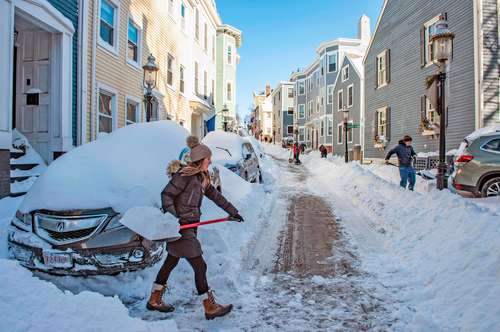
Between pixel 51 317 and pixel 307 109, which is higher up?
pixel 307 109

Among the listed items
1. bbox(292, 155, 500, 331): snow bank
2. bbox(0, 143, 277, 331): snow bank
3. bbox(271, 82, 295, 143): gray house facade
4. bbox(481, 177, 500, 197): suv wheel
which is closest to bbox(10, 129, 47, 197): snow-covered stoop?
bbox(0, 143, 277, 331): snow bank

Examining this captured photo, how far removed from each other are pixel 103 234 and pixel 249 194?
18.0 feet

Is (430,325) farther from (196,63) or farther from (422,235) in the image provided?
(196,63)

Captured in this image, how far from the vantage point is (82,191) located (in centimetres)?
414

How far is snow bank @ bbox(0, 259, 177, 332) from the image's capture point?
252cm

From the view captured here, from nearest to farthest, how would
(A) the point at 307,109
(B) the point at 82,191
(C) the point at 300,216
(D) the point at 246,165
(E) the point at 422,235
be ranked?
1. (B) the point at 82,191
2. (E) the point at 422,235
3. (C) the point at 300,216
4. (D) the point at 246,165
5. (A) the point at 307,109

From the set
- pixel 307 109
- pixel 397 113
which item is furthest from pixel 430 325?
Result: pixel 307 109

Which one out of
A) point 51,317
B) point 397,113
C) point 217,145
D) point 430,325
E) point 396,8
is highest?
point 396,8

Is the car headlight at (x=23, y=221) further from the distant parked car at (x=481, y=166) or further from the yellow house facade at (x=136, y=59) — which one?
the distant parked car at (x=481, y=166)

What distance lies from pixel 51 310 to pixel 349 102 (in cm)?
2774

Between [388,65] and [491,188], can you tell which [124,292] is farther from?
[388,65]

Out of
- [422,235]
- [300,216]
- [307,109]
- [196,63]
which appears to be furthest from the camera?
[307,109]

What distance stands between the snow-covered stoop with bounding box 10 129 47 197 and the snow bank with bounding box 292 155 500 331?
6.64 meters

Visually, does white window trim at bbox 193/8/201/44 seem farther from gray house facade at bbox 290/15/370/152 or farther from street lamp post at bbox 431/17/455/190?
street lamp post at bbox 431/17/455/190
